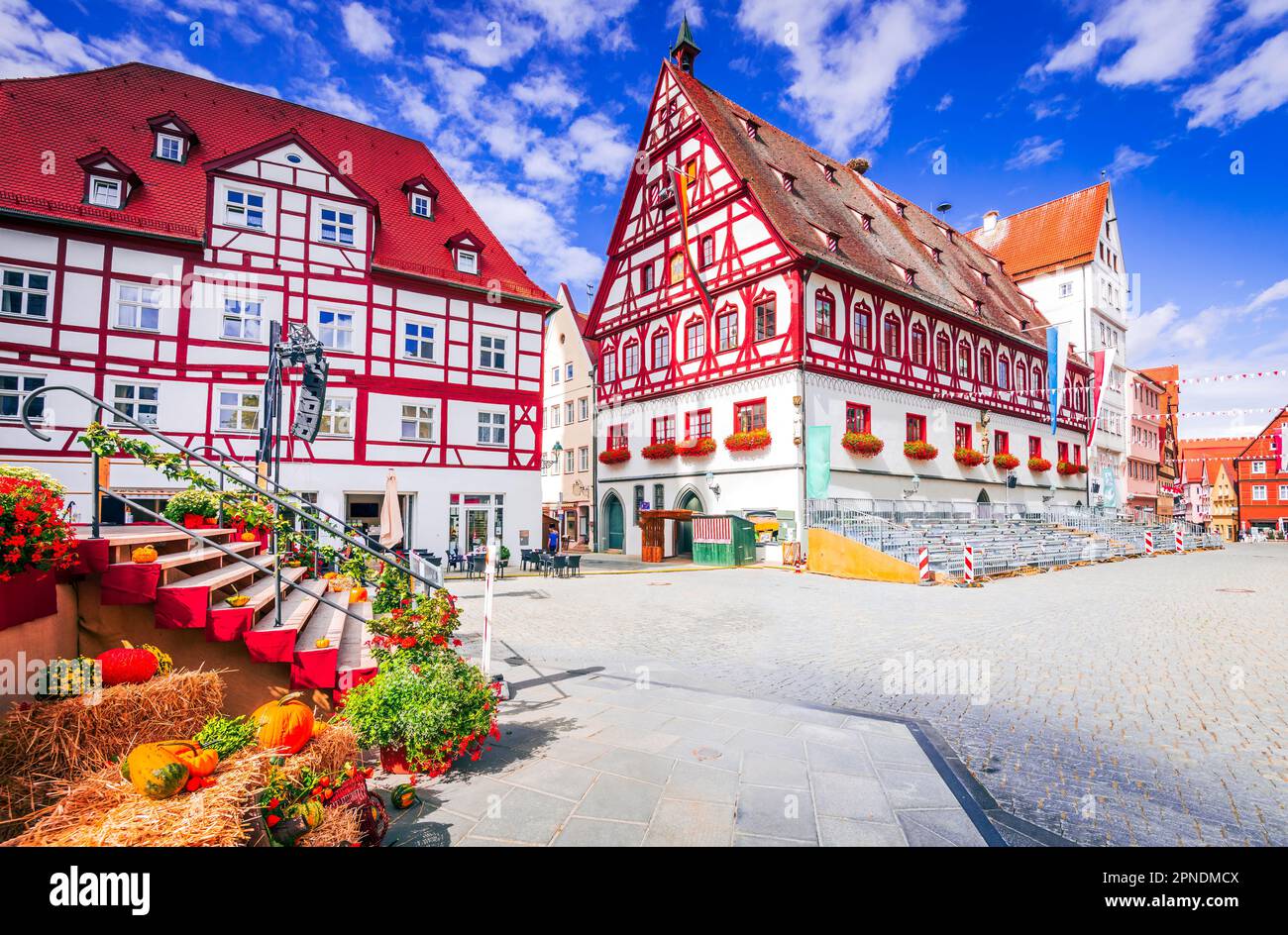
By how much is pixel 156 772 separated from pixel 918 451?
27173 millimetres

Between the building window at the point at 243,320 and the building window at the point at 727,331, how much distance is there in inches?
648

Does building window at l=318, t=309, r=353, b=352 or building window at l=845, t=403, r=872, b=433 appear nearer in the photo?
building window at l=318, t=309, r=353, b=352

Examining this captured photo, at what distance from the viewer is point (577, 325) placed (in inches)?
1454

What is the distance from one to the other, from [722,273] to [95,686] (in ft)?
81.1

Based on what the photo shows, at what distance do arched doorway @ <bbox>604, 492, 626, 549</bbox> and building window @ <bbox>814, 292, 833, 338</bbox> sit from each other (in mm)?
12512

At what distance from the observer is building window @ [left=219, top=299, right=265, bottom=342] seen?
19266 mm

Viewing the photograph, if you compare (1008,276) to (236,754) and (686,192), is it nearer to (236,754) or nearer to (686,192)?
(686,192)

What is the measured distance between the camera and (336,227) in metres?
21.0

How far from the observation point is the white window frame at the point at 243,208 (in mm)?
19297

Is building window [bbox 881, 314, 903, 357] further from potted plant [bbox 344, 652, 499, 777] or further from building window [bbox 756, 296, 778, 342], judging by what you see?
potted plant [bbox 344, 652, 499, 777]

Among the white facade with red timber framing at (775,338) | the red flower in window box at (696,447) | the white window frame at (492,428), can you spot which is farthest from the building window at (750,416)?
the white window frame at (492,428)

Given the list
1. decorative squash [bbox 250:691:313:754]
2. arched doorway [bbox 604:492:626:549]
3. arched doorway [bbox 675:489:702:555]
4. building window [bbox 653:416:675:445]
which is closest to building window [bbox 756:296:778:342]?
building window [bbox 653:416:675:445]

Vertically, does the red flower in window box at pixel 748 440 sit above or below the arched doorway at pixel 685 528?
above

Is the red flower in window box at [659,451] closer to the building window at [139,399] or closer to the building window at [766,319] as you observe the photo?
the building window at [766,319]
